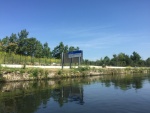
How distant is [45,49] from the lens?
10231 cm

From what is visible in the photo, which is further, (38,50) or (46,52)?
(46,52)

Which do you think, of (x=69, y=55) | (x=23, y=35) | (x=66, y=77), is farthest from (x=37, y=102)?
(x=23, y=35)

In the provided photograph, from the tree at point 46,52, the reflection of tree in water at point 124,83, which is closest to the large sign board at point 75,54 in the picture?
the reflection of tree in water at point 124,83

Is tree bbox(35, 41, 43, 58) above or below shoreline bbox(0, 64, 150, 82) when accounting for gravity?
above

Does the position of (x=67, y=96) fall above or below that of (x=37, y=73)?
below

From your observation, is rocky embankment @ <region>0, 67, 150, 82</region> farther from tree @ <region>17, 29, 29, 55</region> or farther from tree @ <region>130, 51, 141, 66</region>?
tree @ <region>130, 51, 141, 66</region>

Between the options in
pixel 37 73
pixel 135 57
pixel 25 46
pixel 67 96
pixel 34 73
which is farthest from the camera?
pixel 135 57

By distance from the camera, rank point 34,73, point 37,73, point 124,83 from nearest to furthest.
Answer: point 124,83 < point 34,73 < point 37,73

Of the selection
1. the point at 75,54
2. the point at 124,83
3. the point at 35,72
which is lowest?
the point at 124,83

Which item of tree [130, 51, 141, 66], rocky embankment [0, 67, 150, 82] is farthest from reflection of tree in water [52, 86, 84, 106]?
tree [130, 51, 141, 66]

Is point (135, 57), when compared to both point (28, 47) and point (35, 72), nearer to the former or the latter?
point (28, 47)

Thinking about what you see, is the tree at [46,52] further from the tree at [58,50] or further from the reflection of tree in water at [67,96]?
the reflection of tree in water at [67,96]

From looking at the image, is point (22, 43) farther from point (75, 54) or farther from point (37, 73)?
point (37, 73)

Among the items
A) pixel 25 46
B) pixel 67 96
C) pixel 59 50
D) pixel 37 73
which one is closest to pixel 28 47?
pixel 25 46
